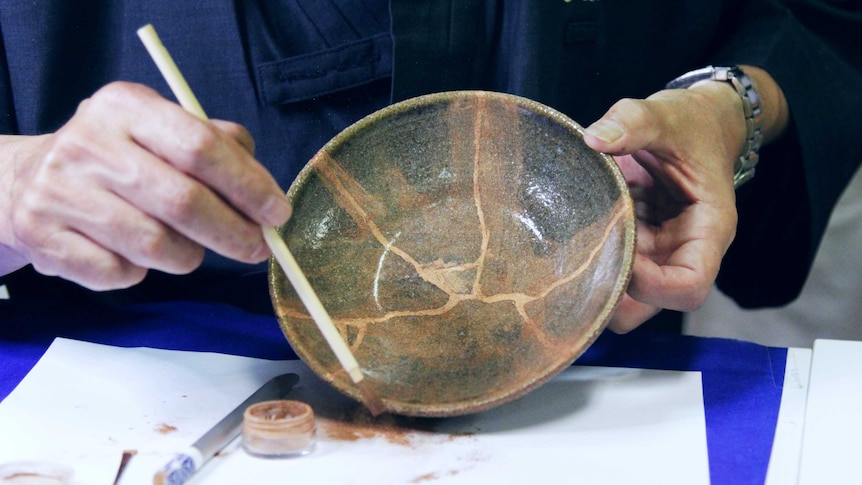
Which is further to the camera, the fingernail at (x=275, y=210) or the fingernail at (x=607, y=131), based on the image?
the fingernail at (x=607, y=131)

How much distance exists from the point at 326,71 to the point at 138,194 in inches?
14.7

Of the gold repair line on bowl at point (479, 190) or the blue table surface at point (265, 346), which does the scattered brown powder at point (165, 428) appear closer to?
the blue table surface at point (265, 346)

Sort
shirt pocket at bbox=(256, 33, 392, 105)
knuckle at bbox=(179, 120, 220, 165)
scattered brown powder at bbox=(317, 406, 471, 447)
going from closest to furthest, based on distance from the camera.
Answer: knuckle at bbox=(179, 120, 220, 165), scattered brown powder at bbox=(317, 406, 471, 447), shirt pocket at bbox=(256, 33, 392, 105)

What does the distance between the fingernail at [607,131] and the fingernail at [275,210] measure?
0.93 feet

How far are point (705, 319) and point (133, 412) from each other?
5.64 feet

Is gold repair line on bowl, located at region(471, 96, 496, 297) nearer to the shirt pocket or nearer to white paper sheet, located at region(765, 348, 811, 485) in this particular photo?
the shirt pocket

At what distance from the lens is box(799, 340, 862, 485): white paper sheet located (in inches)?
28.3

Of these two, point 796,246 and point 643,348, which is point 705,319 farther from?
point 643,348

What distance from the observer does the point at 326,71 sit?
3.29 feet

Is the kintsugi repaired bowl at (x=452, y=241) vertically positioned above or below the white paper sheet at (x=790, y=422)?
above

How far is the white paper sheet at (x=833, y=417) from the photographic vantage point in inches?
28.3

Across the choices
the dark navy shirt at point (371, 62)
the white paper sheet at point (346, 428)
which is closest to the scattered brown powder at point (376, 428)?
the white paper sheet at point (346, 428)

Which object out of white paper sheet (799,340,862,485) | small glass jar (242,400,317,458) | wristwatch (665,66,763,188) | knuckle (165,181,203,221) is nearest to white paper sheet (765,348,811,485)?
white paper sheet (799,340,862,485)

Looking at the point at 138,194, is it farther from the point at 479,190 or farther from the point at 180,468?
the point at 479,190
